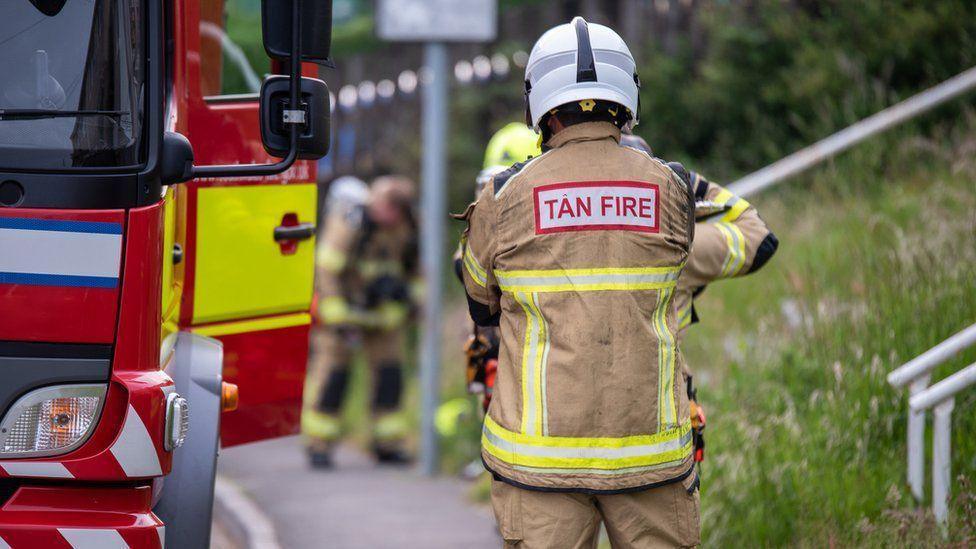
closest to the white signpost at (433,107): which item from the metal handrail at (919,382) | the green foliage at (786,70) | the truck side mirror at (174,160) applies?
the green foliage at (786,70)

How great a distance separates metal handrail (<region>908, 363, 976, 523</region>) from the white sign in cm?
404

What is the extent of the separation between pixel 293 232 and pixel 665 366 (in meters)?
2.01

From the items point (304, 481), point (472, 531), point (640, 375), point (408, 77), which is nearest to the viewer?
point (640, 375)

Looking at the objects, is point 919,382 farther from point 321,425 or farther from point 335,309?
point 335,309

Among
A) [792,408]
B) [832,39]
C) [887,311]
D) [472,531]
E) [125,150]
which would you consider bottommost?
[472,531]

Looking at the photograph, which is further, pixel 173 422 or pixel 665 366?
pixel 173 422

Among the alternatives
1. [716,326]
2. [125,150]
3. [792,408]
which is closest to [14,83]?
[125,150]

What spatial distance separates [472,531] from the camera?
266 inches

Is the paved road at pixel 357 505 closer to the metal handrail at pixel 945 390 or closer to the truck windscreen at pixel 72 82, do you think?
the metal handrail at pixel 945 390

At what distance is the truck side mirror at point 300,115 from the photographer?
3615mm

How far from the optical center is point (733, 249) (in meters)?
3.91

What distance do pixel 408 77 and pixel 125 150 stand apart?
11.4 m

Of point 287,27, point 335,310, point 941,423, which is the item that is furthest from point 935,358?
point 335,310

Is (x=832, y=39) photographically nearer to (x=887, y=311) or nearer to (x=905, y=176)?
(x=905, y=176)
